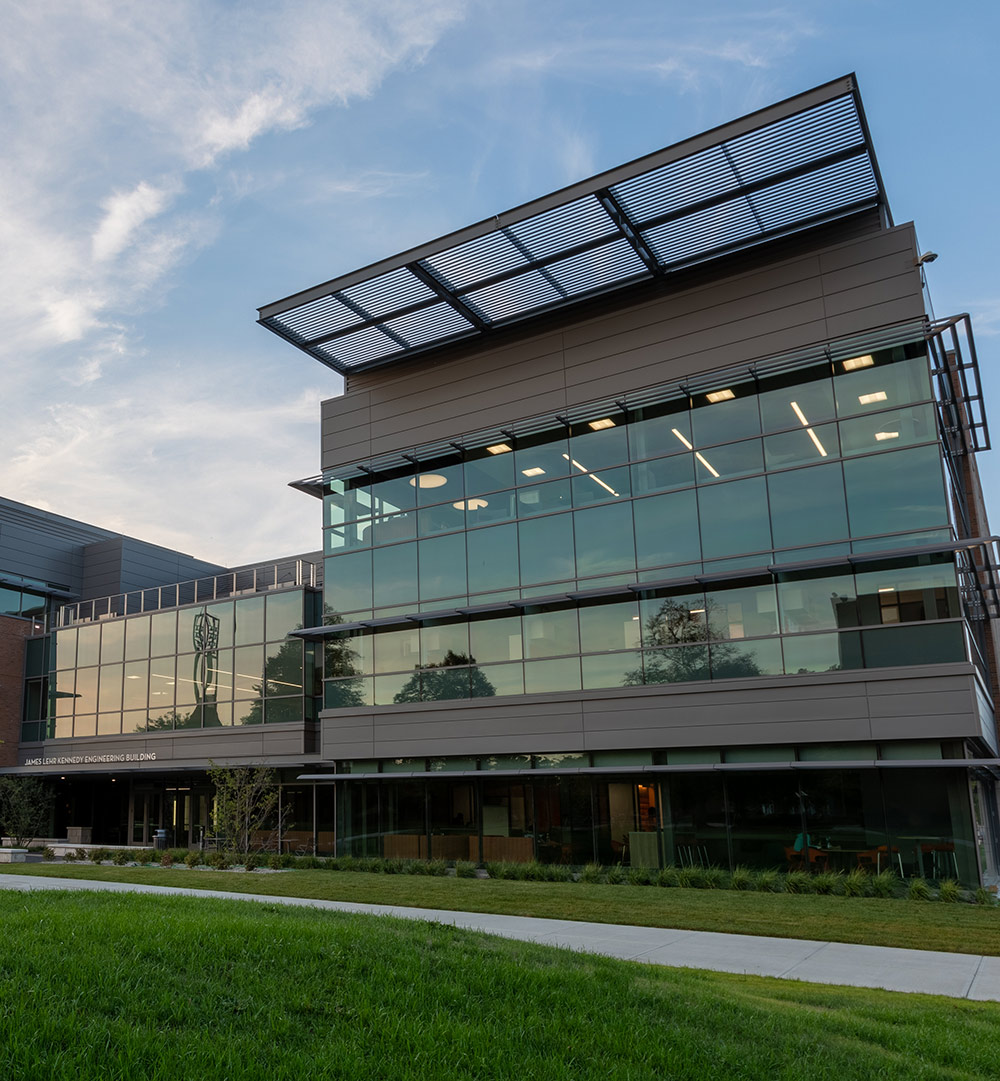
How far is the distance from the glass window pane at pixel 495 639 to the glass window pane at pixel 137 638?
50.1 ft

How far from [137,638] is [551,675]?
18270 millimetres

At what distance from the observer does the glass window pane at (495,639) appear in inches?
979

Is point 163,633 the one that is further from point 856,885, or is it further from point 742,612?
point 856,885

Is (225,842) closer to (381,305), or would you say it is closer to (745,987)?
(381,305)

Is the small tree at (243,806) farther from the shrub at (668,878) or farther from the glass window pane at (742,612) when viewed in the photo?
the glass window pane at (742,612)

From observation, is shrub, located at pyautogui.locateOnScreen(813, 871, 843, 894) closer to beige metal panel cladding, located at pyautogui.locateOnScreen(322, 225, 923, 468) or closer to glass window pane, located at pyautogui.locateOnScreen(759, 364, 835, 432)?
glass window pane, located at pyautogui.locateOnScreen(759, 364, 835, 432)

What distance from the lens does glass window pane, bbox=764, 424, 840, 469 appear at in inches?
838

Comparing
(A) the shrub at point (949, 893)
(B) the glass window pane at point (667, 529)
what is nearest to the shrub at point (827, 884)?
(A) the shrub at point (949, 893)

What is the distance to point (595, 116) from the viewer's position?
21562 millimetres

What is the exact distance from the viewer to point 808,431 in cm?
2159

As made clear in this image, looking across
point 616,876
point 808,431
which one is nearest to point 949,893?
point 616,876

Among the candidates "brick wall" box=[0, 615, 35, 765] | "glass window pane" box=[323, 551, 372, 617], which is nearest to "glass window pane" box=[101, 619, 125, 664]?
"brick wall" box=[0, 615, 35, 765]

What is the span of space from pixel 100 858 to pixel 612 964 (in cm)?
2272

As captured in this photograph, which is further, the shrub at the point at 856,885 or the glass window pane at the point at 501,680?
the glass window pane at the point at 501,680
